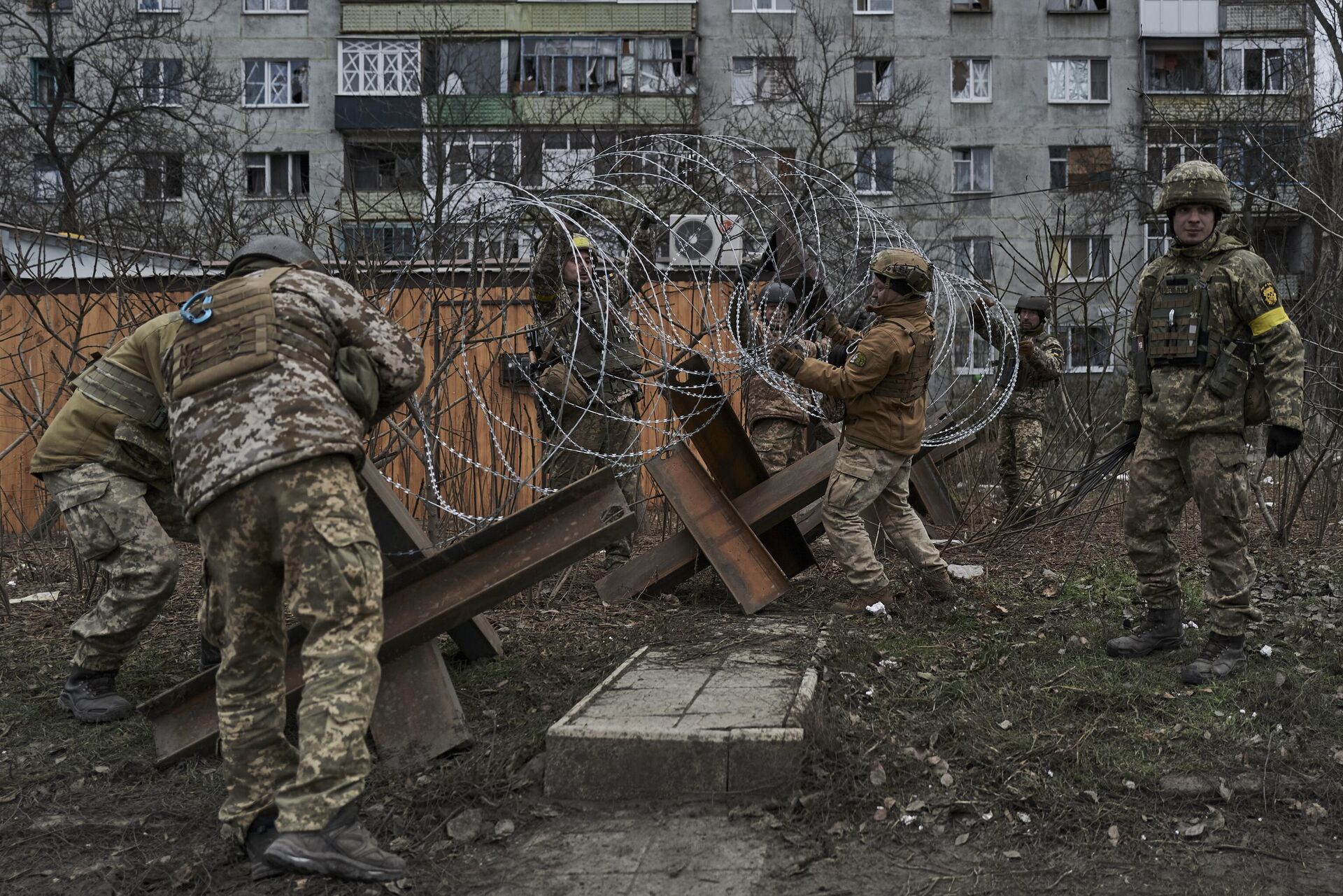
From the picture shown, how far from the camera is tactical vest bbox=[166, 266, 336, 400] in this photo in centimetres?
341

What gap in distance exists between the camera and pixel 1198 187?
498 centimetres

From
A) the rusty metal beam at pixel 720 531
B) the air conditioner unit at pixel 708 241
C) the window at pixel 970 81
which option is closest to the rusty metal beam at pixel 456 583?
the air conditioner unit at pixel 708 241

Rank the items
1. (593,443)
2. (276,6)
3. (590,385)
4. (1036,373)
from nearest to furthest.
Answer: (590,385) < (593,443) < (1036,373) < (276,6)

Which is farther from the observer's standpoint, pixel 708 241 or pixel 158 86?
pixel 158 86

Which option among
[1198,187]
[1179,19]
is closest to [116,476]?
[1198,187]

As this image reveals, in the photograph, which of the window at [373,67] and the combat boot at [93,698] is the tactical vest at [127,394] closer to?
the combat boot at [93,698]

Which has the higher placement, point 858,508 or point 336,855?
point 858,508

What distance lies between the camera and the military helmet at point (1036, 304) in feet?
29.8

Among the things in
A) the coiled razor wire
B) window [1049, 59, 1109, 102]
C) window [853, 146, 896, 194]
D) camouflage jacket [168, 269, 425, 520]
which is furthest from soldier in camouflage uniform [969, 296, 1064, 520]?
window [1049, 59, 1109, 102]

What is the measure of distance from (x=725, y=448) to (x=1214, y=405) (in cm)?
256

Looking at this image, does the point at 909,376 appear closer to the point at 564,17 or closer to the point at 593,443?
the point at 593,443

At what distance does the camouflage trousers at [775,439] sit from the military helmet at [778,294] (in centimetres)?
146

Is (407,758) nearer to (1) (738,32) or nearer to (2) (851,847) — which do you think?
(2) (851,847)

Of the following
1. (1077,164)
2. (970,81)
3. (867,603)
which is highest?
(970,81)
